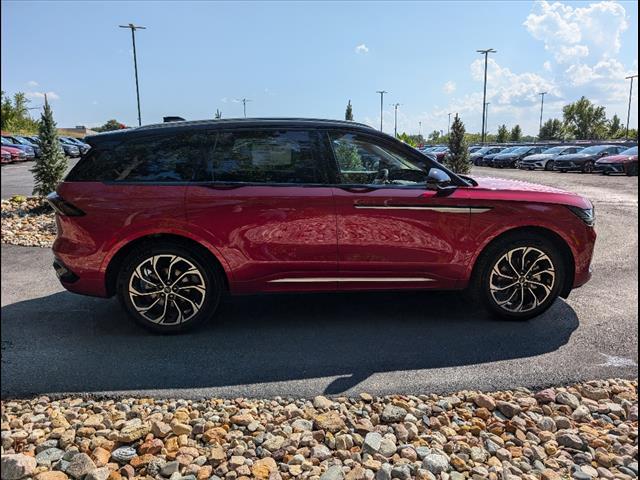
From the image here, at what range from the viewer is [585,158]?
28.1 metres

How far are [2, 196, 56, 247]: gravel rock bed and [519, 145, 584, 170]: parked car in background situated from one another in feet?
92.8

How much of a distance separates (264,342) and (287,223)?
986mm

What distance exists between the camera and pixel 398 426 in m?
2.86

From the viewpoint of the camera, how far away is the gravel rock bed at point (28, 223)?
7.97m

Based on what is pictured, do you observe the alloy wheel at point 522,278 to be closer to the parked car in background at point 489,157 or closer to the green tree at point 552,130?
the parked car in background at point 489,157

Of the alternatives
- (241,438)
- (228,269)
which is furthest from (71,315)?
(241,438)

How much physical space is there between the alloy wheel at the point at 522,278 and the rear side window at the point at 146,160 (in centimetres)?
275

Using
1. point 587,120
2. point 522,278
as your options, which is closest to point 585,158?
point 522,278

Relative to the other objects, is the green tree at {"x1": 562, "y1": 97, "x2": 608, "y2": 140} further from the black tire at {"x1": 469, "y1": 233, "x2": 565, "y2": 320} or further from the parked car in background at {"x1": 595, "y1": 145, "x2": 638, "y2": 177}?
the black tire at {"x1": 469, "y1": 233, "x2": 565, "y2": 320}

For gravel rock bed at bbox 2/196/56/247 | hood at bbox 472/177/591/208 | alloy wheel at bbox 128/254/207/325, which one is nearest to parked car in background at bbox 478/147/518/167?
gravel rock bed at bbox 2/196/56/247

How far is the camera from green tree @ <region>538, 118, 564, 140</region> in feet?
262

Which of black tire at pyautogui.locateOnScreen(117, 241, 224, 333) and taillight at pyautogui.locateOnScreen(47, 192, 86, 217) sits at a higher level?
taillight at pyautogui.locateOnScreen(47, 192, 86, 217)

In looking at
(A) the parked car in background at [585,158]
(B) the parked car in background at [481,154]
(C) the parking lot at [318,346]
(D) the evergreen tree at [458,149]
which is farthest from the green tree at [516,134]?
(C) the parking lot at [318,346]

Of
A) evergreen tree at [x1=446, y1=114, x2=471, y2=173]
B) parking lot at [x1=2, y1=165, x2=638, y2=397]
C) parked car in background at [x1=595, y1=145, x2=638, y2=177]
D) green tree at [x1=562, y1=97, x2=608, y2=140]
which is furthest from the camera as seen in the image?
green tree at [x1=562, y1=97, x2=608, y2=140]
